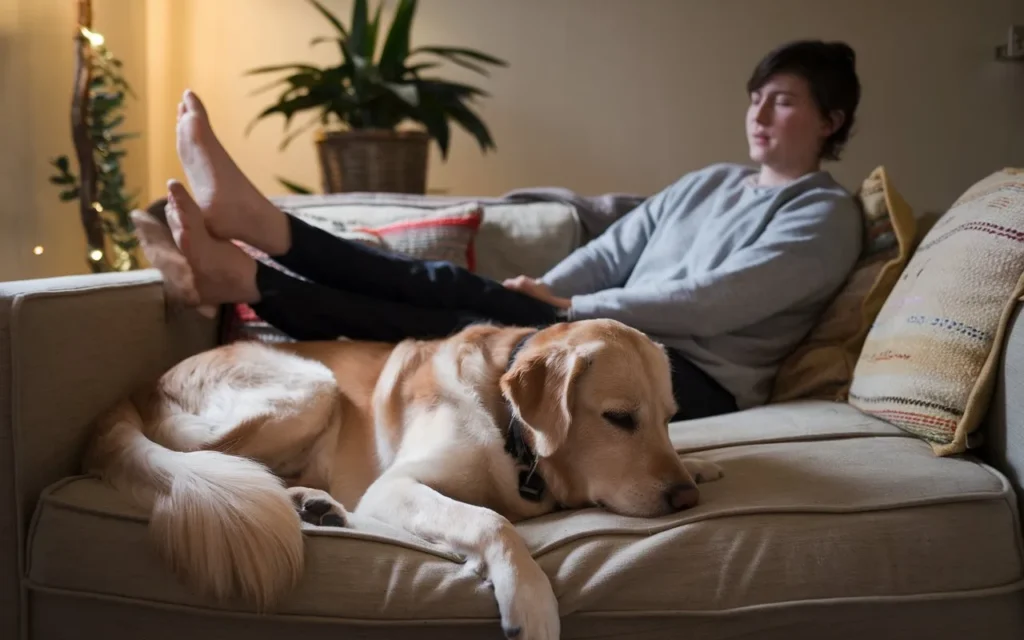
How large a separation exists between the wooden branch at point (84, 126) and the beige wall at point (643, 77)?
2.17ft

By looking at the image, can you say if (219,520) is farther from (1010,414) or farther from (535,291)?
(1010,414)

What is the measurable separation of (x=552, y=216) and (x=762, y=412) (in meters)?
0.91

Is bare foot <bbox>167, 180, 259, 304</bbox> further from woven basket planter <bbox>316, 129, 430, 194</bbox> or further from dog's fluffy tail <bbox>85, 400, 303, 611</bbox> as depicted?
woven basket planter <bbox>316, 129, 430, 194</bbox>

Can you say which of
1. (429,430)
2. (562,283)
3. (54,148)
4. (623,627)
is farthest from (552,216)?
(54,148)

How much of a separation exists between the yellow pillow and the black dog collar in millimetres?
883

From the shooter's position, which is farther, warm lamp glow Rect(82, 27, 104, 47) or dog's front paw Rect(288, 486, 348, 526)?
warm lamp glow Rect(82, 27, 104, 47)

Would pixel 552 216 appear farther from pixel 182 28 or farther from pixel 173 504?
pixel 182 28

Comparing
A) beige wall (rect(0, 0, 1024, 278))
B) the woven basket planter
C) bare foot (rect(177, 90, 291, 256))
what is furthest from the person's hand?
beige wall (rect(0, 0, 1024, 278))

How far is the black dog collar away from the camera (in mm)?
1510

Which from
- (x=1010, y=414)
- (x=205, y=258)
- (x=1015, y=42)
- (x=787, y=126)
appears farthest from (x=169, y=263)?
(x=1015, y=42)

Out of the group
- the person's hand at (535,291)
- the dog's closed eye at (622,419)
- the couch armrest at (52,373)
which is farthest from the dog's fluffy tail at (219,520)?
the person's hand at (535,291)

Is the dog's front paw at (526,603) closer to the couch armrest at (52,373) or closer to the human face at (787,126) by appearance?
the couch armrest at (52,373)

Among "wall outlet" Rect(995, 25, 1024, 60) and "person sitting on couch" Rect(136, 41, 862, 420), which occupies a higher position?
"wall outlet" Rect(995, 25, 1024, 60)

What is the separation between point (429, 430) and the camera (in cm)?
158
